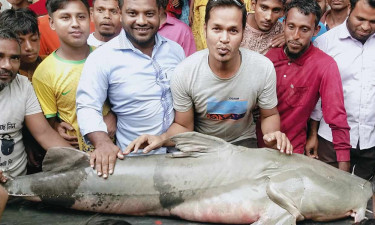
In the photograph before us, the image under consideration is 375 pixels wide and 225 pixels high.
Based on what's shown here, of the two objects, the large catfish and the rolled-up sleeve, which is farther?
the rolled-up sleeve

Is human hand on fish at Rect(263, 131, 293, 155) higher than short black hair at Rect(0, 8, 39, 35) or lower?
lower

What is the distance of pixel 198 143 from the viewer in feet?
8.82

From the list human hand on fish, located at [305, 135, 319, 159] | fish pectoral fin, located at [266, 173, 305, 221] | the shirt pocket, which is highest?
the shirt pocket

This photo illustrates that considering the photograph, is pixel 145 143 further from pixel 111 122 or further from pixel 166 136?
pixel 111 122

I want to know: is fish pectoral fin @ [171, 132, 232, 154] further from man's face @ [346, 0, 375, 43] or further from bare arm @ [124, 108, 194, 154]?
man's face @ [346, 0, 375, 43]

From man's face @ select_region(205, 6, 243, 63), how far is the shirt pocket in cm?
64

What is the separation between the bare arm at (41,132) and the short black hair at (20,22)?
0.74 metres

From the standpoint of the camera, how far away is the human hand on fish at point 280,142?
2672 mm

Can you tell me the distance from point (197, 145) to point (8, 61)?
1369mm

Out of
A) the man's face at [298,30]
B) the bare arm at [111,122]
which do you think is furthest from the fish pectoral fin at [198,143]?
the man's face at [298,30]

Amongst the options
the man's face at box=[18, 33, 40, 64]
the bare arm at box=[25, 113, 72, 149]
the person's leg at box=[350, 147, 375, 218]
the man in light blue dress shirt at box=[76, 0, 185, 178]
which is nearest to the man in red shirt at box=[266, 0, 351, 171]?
the person's leg at box=[350, 147, 375, 218]

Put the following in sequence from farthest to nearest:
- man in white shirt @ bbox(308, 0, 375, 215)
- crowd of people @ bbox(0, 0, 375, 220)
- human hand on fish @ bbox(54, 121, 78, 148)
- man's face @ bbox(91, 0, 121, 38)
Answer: man's face @ bbox(91, 0, 121, 38), man in white shirt @ bbox(308, 0, 375, 215), human hand on fish @ bbox(54, 121, 78, 148), crowd of people @ bbox(0, 0, 375, 220)

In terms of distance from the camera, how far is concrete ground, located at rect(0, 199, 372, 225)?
102 inches

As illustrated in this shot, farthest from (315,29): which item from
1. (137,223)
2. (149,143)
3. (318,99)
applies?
(137,223)
